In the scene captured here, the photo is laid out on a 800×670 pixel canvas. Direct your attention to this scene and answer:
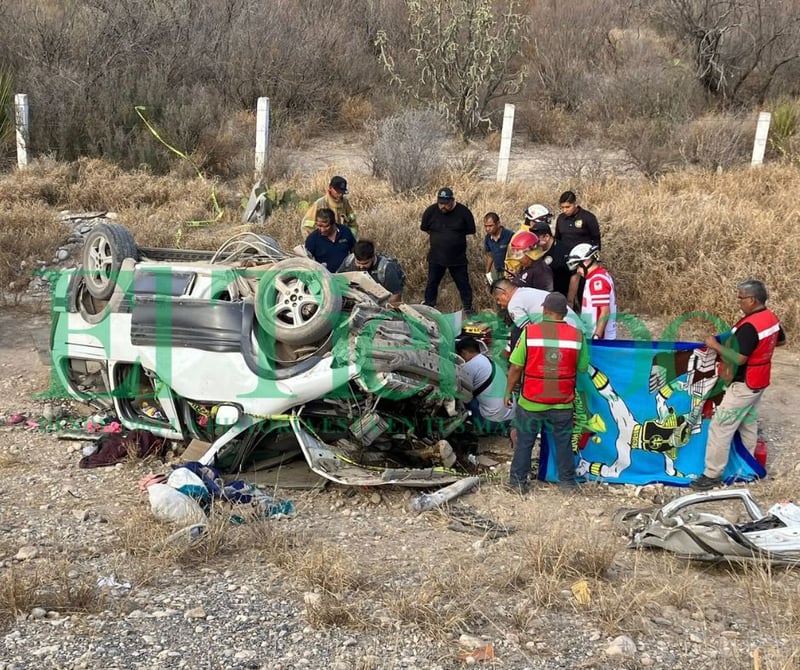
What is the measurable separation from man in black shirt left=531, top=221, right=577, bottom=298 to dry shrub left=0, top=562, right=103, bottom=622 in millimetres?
5025

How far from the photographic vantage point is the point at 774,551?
4762 millimetres

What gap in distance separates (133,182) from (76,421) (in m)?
7.33

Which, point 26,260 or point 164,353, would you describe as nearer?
point 164,353

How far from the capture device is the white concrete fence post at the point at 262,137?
46.5 ft

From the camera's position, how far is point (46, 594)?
4145mm

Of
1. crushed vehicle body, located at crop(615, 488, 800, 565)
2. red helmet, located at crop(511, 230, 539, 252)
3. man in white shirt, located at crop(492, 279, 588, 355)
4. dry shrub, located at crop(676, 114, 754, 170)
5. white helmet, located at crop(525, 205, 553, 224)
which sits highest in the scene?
dry shrub, located at crop(676, 114, 754, 170)

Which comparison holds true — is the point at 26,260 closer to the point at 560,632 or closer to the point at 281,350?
the point at 281,350

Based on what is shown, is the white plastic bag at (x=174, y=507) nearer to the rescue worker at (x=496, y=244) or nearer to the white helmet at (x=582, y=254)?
the white helmet at (x=582, y=254)

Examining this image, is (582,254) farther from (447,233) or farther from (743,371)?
(447,233)

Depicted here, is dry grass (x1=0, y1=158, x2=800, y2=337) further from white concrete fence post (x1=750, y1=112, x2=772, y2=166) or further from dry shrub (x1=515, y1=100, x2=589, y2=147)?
dry shrub (x1=515, y1=100, x2=589, y2=147)

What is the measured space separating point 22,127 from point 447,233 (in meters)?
8.23

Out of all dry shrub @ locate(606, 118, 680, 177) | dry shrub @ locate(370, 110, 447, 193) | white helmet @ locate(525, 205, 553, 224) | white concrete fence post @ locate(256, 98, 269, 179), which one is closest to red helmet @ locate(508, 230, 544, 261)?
white helmet @ locate(525, 205, 553, 224)

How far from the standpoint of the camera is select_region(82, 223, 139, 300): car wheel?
6566mm

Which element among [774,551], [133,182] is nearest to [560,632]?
[774,551]
